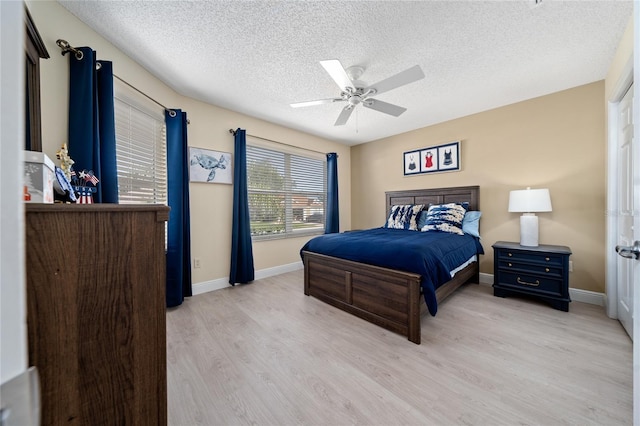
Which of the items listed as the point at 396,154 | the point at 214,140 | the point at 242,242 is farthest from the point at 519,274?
the point at 214,140

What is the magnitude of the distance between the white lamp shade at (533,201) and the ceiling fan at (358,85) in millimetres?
1704

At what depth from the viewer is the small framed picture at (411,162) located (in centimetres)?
402

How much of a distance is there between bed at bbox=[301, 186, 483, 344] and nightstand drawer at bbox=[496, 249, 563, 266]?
0.34 m

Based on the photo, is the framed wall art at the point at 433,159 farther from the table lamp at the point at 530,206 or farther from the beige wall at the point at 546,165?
the table lamp at the point at 530,206

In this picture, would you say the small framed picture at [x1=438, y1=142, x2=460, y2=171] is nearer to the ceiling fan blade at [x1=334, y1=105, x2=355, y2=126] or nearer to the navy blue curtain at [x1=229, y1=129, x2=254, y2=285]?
the ceiling fan blade at [x1=334, y1=105, x2=355, y2=126]

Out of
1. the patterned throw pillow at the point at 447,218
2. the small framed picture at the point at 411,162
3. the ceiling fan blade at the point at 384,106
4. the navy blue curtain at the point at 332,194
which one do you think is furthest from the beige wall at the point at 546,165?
the ceiling fan blade at the point at 384,106

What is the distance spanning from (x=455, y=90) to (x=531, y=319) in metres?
2.52

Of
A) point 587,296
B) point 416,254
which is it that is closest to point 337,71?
point 416,254

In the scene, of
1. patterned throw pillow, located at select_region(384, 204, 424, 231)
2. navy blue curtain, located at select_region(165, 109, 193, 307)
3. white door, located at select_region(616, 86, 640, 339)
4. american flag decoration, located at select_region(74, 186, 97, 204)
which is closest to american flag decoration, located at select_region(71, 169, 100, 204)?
american flag decoration, located at select_region(74, 186, 97, 204)

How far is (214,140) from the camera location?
317cm

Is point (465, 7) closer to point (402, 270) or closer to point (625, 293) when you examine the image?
point (402, 270)

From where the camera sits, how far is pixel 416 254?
2012mm

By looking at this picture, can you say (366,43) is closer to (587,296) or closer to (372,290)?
(372,290)

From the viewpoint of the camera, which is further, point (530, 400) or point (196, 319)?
point (196, 319)
